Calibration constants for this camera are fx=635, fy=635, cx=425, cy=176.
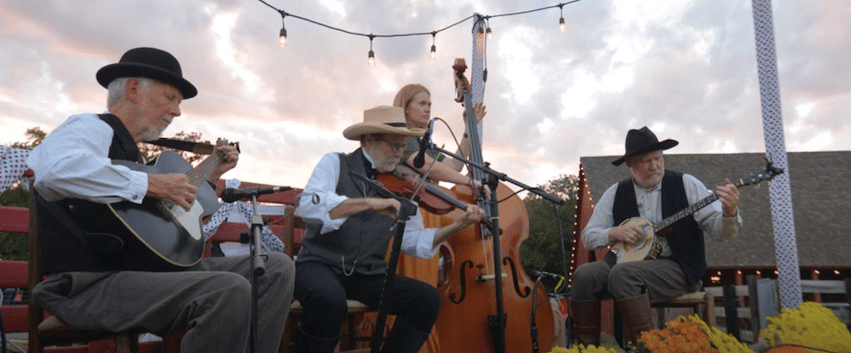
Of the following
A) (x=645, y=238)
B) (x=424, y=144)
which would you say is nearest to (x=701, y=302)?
(x=645, y=238)

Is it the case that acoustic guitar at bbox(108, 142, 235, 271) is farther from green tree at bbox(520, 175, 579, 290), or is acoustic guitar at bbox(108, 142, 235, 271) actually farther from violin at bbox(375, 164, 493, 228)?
green tree at bbox(520, 175, 579, 290)

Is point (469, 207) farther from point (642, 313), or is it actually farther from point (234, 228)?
point (234, 228)

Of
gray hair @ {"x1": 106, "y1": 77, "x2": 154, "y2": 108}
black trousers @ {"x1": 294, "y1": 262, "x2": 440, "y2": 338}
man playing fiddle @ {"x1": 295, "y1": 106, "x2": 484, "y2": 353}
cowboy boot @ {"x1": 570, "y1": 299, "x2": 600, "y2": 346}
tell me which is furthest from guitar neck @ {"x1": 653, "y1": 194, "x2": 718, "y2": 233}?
gray hair @ {"x1": 106, "y1": 77, "x2": 154, "y2": 108}

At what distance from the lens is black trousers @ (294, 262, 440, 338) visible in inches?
124

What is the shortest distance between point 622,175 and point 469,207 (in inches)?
532

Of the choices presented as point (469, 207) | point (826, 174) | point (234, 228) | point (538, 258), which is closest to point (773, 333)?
point (469, 207)

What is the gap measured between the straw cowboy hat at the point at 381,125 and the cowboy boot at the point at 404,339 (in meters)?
1.07

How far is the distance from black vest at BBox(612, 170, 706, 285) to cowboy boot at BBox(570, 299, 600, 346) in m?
0.64

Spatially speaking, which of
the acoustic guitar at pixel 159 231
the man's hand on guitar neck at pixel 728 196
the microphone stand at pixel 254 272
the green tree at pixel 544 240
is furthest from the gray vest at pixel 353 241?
the green tree at pixel 544 240

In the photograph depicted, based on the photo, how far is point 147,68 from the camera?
273cm

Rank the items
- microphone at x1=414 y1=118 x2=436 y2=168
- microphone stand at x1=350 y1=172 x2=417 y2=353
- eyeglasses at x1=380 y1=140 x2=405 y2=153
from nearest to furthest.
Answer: microphone stand at x1=350 y1=172 x2=417 y2=353
microphone at x1=414 y1=118 x2=436 y2=168
eyeglasses at x1=380 y1=140 x2=405 y2=153

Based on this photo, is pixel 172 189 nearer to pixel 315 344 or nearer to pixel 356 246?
pixel 315 344

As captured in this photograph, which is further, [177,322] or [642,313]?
[642,313]

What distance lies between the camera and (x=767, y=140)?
21.3 feet
